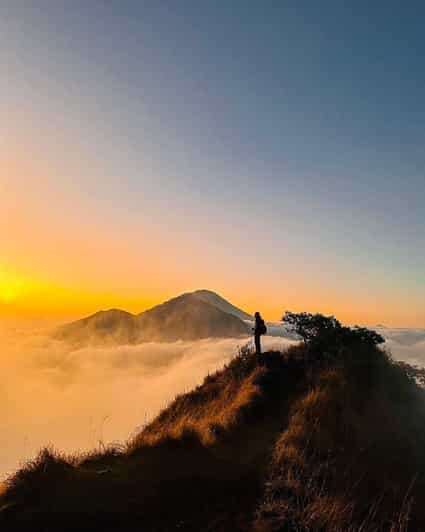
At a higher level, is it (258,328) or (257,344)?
(258,328)

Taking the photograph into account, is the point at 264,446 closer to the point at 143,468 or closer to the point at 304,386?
the point at 143,468

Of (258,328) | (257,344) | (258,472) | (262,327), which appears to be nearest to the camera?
(258,472)

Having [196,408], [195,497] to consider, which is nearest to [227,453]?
[195,497]

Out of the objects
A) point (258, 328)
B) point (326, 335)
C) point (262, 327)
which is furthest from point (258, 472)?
point (326, 335)

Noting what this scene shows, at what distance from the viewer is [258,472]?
32.2 feet

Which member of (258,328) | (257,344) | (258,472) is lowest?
(258,472)

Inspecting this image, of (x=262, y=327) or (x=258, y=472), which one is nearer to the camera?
(x=258, y=472)

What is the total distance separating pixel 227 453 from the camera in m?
11.9

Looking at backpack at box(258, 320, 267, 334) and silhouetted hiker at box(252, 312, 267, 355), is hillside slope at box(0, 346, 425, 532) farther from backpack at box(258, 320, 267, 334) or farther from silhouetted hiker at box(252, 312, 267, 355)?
backpack at box(258, 320, 267, 334)

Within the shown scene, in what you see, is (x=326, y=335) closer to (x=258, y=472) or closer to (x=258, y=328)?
(x=258, y=328)

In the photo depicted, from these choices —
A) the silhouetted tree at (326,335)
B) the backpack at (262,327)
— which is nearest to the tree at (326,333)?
the silhouetted tree at (326,335)

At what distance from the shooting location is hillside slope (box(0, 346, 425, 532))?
7320 millimetres

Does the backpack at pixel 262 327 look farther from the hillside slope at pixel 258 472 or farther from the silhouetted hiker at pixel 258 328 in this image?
the hillside slope at pixel 258 472

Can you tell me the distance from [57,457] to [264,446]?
19.6 ft
